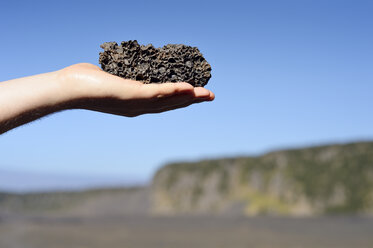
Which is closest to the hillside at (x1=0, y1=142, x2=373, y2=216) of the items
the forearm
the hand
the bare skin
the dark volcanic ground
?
the dark volcanic ground

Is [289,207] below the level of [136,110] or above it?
below

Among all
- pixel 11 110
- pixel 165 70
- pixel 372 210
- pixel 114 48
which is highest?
pixel 114 48

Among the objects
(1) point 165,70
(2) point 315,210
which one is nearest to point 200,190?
(2) point 315,210

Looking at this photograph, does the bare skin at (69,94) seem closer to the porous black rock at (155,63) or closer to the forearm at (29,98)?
the forearm at (29,98)

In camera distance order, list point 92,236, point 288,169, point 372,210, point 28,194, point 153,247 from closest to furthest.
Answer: point 153,247
point 92,236
point 372,210
point 288,169
point 28,194

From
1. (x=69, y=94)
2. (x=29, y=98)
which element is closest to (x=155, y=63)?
(x=69, y=94)

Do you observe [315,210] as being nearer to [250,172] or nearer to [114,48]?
[250,172]

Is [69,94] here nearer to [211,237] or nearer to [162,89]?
[162,89]
